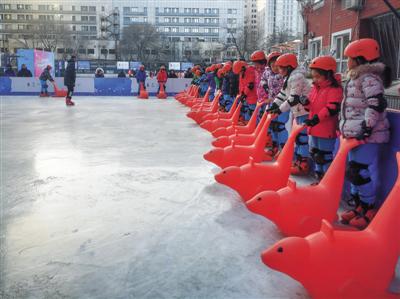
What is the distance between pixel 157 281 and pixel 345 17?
13227mm

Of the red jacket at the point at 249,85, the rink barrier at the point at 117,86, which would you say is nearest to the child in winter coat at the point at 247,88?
the red jacket at the point at 249,85

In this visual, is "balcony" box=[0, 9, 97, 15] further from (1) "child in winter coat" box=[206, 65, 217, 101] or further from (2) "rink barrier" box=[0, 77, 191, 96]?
(1) "child in winter coat" box=[206, 65, 217, 101]

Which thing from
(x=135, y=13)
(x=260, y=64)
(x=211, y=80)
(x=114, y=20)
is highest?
(x=135, y=13)

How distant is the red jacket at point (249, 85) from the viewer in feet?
26.4

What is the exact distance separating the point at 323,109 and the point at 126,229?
7.12ft

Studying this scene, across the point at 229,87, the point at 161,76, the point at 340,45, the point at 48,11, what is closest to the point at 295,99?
the point at 229,87

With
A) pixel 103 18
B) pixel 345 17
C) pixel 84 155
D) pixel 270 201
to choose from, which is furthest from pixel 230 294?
pixel 103 18

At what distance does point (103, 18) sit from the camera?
86000 millimetres

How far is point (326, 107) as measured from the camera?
4.14 metres

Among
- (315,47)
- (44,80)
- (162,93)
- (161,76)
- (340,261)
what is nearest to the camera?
(340,261)

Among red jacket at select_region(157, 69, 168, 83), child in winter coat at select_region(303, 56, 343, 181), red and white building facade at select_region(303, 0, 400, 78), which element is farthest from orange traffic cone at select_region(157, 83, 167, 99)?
child in winter coat at select_region(303, 56, 343, 181)

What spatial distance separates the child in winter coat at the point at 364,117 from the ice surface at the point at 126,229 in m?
0.81

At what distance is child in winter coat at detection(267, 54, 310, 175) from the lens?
5020 mm

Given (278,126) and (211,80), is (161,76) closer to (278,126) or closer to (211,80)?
(211,80)
